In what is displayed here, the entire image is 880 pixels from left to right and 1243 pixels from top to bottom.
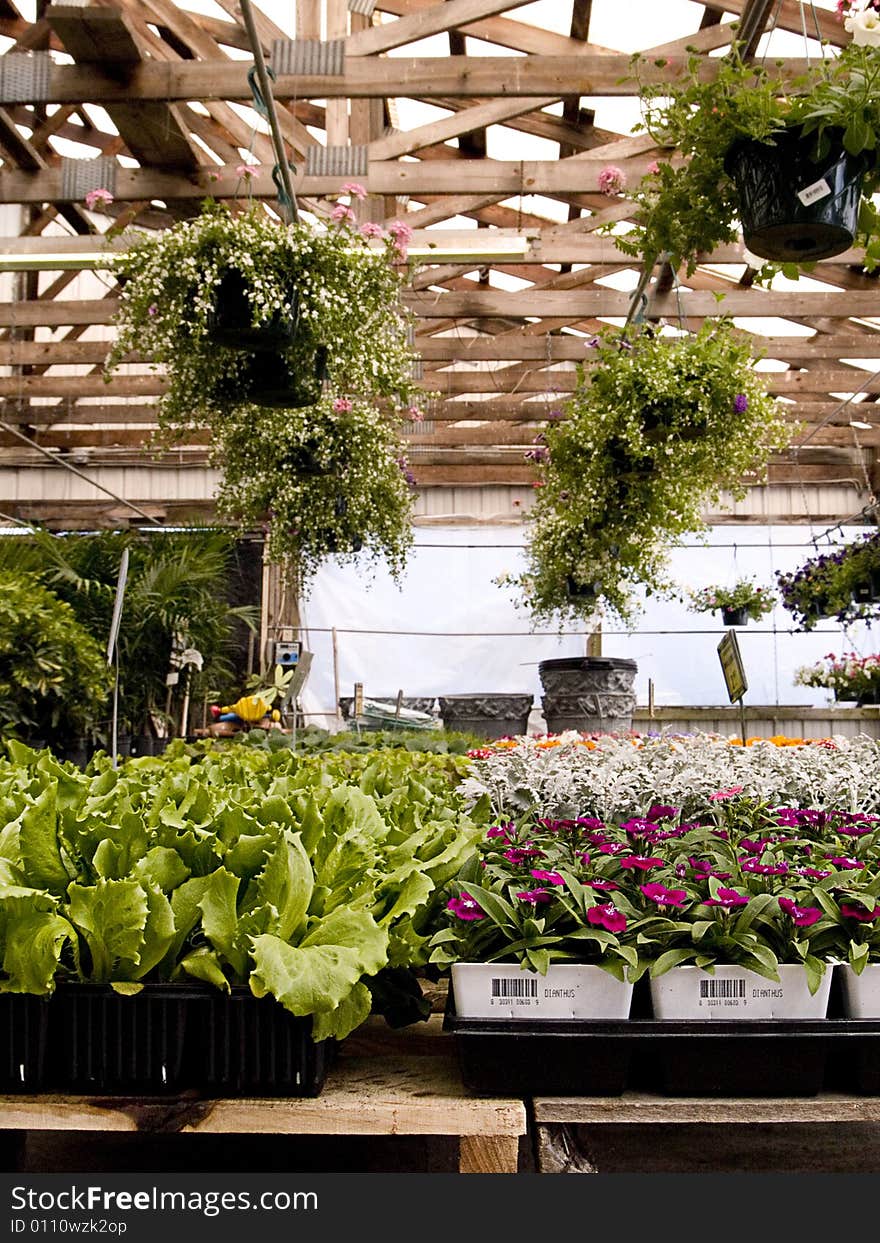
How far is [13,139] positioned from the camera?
463cm

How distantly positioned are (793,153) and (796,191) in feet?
0.29

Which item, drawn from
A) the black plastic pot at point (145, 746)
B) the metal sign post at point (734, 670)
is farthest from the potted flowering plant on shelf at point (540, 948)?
the black plastic pot at point (145, 746)

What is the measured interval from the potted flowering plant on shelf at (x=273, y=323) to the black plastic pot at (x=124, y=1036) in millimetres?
2512

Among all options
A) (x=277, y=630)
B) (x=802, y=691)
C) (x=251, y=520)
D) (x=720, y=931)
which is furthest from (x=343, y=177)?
(x=802, y=691)

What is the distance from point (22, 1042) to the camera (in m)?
1.23

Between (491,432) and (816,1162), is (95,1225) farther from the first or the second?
(491,432)

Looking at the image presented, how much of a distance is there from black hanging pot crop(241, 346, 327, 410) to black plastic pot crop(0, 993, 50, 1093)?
9.36ft

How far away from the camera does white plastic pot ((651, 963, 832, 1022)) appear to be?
1251 mm

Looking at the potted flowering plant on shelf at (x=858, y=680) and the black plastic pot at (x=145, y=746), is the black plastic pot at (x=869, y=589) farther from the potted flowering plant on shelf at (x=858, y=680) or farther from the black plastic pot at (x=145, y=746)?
the black plastic pot at (x=145, y=746)

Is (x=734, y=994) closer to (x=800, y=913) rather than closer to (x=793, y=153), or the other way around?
(x=800, y=913)

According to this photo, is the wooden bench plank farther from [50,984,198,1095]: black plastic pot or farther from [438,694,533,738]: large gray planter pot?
[438,694,533,738]: large gray planter pot

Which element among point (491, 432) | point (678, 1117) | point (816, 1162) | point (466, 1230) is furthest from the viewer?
point (491, 432)

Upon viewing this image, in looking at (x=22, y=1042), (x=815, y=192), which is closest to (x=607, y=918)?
(x=22, y=1042)

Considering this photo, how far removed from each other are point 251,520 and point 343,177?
2503mm
